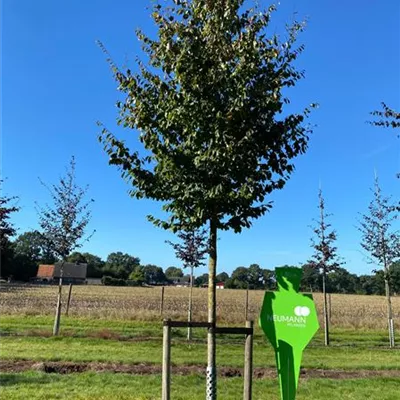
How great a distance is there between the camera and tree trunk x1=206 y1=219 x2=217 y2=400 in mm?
4785

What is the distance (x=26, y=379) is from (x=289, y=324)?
202 inches

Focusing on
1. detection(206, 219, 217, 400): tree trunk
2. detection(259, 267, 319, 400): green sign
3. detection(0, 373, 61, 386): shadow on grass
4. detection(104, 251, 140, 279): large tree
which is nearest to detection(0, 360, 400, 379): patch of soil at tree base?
detection(0, 373, 61, 386): shadow on grass

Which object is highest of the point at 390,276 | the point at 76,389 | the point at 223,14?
the point at 223,14

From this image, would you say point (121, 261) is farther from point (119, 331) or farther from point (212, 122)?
point (212, 122)

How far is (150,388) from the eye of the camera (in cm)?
739

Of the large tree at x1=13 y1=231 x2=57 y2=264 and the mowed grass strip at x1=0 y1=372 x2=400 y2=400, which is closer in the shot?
the mowed grass strip at x1=0 y1=372 x2=400 y2=400

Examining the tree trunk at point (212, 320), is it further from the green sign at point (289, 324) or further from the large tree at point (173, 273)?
the large tree at point (173, 273)

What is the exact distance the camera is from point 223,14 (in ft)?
16.3

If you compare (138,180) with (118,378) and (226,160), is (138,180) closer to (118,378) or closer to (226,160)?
(226,160)

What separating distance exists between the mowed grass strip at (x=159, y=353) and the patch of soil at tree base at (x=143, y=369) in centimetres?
43

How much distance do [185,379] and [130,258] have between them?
6611 inches

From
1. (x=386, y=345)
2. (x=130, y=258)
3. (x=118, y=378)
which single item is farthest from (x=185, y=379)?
(x=130, y=258)

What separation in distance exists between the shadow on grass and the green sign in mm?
4487

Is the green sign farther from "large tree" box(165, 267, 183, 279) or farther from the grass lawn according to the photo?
"large tree" box(165, 267, 183, 279)
